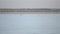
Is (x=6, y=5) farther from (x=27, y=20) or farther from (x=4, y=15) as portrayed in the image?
(x=27, y=20)

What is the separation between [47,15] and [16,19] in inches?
18.7

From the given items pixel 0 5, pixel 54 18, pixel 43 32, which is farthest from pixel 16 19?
pixel 54 18

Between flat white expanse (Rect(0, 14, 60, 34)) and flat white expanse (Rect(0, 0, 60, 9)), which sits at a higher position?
flat white expanse (Rect(0, 0, 60, 9))

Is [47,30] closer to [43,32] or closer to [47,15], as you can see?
[43,32]

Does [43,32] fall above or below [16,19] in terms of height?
below

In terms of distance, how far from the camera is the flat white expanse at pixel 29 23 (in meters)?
1.04

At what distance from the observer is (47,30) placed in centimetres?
106

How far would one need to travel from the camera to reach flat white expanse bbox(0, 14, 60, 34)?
3.41 ft

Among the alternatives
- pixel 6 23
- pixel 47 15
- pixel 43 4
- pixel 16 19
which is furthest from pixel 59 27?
pixel 6 23

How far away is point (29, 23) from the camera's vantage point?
1.06 metres

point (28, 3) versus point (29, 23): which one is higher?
point (28, 3)

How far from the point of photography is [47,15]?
3.40 ft

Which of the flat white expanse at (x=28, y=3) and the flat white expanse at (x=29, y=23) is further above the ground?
the flat white expanse at (x=28, y=3)

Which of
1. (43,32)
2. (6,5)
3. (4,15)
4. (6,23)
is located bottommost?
(43,32)
